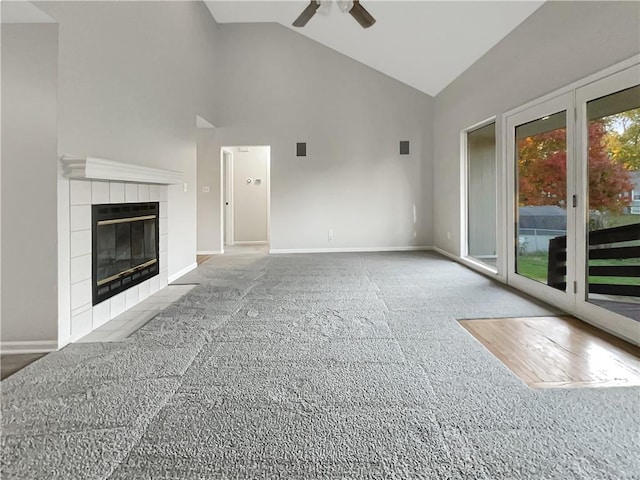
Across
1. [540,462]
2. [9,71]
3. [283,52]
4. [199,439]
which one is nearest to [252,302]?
[199,439]

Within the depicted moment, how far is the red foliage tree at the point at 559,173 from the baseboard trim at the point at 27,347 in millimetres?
3829

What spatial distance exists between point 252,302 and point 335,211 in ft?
11.9

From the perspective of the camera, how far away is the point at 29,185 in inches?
89.7

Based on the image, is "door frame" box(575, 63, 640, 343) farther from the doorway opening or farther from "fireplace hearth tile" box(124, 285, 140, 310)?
the doorway opening

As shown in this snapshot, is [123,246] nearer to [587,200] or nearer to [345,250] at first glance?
[587,200]

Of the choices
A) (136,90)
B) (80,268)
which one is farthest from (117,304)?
(136,90)

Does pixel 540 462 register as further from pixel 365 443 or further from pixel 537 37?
pixel 537 37

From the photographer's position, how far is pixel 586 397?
1.71 meters

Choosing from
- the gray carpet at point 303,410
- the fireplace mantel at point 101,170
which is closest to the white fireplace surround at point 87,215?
the fireplace mantel at point 101,170

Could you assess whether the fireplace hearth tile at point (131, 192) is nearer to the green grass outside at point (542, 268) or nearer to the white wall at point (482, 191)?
the green grass outside at point (542, 268)

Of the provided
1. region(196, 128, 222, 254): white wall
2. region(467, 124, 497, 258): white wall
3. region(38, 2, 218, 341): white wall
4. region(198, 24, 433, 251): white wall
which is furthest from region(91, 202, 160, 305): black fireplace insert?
region(467, 124, 497, 258): white wall

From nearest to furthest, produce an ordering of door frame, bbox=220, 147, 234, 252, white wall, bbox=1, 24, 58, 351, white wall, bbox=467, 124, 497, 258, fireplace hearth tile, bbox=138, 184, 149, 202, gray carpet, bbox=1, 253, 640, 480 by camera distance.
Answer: gray carpet, bbox=1, 253, 640, 480
white wall, bbox=1, 24, 58, 351
fireplace hearth tile, bbox=138, 184, 149, 202
white wall, bbox=467, 124, 497, 258
door frame, bbox=220, 147, 234, 252

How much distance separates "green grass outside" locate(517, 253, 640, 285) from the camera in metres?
2.51

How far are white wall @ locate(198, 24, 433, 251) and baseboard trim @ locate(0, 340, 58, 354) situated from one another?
438 cm
